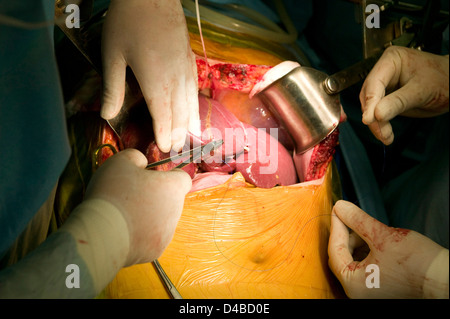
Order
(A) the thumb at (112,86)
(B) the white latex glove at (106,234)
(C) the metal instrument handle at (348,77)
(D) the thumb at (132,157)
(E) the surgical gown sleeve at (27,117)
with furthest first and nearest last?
(C) the metal instrument handle at (348,77) < (A) the thumb at (112,86) < (D) the thumb at (132,157) < (E) the surgical gown sleeve at (27,117) < (B) the white latex glove at (106,234)

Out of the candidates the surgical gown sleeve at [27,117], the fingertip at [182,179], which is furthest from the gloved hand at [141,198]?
the surgical gown sleeve at [27,117]

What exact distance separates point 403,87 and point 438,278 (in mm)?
676

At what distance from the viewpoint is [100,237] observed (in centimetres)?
82

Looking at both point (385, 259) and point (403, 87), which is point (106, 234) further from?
point (403, 87)

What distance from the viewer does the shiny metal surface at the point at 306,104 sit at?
1.33m

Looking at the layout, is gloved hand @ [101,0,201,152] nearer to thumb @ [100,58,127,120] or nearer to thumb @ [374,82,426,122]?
thumb @ [100,58,127,120]

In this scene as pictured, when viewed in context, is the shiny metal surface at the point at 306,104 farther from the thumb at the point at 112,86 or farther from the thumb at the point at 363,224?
the thumb at the point at 112,86

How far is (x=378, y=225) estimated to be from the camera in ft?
3.58

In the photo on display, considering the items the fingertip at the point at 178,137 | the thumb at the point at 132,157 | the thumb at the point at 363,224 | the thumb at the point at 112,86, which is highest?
the thumb at the point at 112,86

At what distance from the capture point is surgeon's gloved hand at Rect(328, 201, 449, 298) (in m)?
0.87

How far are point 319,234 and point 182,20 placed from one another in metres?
0.98

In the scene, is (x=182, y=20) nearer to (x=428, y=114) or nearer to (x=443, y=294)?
(x=428, y=114)

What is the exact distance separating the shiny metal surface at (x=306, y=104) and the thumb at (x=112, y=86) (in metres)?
0.61

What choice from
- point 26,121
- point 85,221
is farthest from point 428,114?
point 26,121
